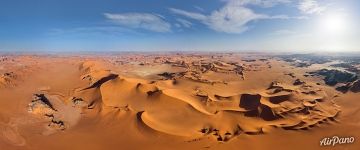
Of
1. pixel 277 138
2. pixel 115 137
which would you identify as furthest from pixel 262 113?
pixel 115 137

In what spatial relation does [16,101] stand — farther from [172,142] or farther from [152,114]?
[172,142]

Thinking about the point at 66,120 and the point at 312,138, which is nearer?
the point at 312,138

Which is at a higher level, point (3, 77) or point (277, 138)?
point (3, 77)

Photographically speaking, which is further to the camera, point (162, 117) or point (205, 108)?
point (205, 108)

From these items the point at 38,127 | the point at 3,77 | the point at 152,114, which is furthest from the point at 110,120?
the point at 3,77

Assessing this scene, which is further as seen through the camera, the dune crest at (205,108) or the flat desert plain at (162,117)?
the dune crest at (205,108)

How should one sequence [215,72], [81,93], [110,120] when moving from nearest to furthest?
[110,120] < [81,93] < [215,72]

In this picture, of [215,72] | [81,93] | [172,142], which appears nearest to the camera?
[172,142]

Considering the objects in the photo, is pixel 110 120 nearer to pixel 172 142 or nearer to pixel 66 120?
pixel 66 120

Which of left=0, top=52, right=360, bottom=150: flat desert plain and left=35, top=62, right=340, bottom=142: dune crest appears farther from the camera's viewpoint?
left=35, top=62, right=340, bottom=142: dune crest
